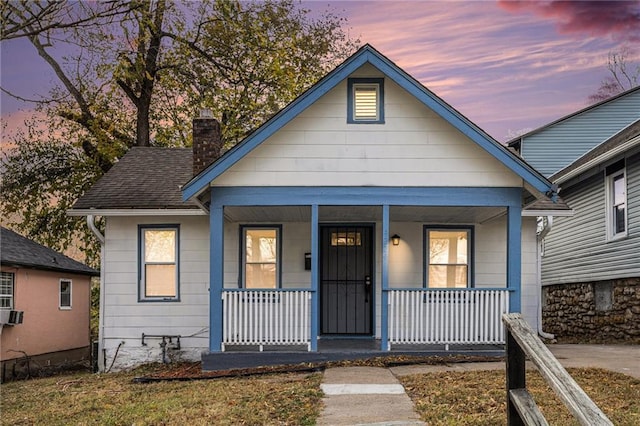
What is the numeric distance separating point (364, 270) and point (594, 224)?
7.22 meters

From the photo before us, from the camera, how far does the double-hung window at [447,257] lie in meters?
14.4

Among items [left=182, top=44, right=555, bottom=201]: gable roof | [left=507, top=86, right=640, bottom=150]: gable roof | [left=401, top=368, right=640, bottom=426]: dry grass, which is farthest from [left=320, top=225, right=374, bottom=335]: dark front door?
[left=507, top=86, right=640, bottom=150]: gable roof

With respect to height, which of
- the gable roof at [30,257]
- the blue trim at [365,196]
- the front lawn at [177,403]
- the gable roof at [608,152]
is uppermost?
the gable roof at [608,152]

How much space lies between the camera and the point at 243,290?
11867 mm

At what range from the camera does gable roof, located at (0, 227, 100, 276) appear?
55.9ft

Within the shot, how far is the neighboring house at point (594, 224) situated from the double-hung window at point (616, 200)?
0.02 meters

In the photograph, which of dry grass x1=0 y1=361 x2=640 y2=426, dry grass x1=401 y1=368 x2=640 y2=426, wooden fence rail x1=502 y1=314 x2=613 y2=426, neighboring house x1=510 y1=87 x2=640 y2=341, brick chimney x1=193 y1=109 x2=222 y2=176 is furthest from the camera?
neighboring house x1=510 y1=87 x2=640 y2=341

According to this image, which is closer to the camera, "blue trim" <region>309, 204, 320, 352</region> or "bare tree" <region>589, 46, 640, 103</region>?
"blue trim" <region>309, 204, 320, 352</region>

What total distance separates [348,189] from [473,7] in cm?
1141

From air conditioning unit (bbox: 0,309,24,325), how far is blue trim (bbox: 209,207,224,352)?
694 cm

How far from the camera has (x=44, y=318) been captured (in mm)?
18766

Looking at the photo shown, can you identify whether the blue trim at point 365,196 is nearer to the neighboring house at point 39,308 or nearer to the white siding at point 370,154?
the white siding at point 370,154

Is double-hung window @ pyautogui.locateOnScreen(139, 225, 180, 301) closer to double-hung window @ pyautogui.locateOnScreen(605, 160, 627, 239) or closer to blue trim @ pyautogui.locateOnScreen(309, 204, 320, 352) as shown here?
blue trim @ pyautogui.locateOnScreen(309, 204, 320, 352)

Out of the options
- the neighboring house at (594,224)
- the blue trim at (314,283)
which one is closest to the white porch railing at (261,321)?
the blue trim at (314,283)
